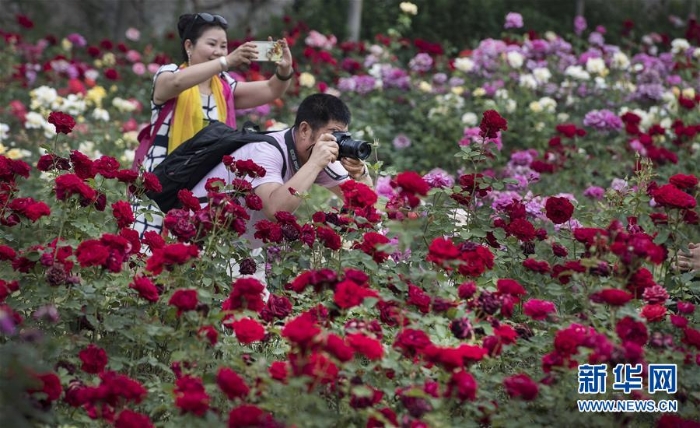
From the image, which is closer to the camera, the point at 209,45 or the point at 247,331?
the point at 247,331

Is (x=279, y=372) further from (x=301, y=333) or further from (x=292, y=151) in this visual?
(x=292, y=151)

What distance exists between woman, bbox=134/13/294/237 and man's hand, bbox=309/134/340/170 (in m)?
0.76

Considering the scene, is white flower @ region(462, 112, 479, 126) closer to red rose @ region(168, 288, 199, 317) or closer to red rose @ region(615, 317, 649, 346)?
red rose @ region(615, 317, 649, 346)

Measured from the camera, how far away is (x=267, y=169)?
4070mm

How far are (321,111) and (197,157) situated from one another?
53 centimetres

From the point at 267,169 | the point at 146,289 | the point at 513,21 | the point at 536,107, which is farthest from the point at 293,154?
the point at 513,21

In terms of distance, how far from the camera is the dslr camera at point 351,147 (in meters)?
3.93

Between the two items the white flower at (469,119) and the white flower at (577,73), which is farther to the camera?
the white flower at (577,73)

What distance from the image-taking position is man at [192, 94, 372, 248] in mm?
3926

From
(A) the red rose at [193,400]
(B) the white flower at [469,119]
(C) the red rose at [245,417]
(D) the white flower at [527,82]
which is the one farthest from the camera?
(D) the white flower at [527,82]

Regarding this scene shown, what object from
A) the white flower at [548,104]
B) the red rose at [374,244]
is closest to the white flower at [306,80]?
the white flower at [548,104]

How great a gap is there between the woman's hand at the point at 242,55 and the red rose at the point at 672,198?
194cm

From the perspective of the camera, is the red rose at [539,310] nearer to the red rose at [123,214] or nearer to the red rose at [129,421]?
the red rose at [129,421]

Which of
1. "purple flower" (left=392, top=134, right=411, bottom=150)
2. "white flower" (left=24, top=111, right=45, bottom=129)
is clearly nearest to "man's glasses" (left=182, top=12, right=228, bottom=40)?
"white flower" (left=24, top=111, right=45, bottom=129)
